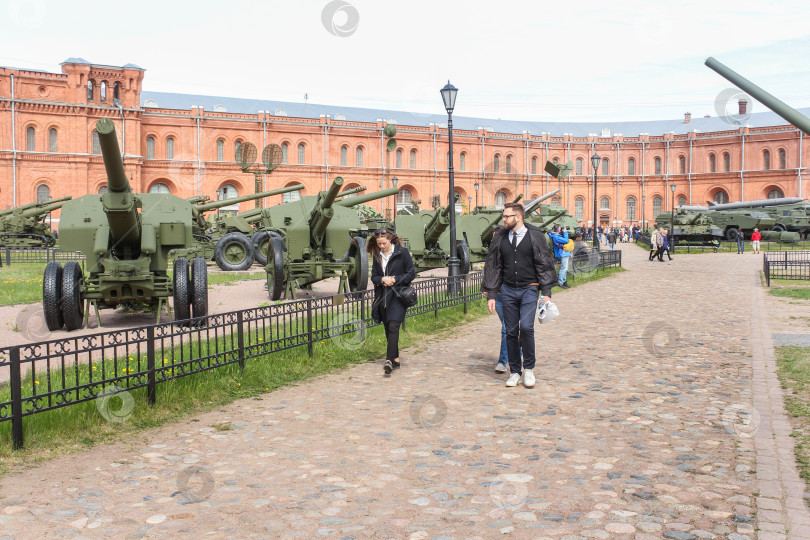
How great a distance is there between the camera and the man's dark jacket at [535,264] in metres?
7.07

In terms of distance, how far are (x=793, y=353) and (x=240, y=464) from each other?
6.94 meters

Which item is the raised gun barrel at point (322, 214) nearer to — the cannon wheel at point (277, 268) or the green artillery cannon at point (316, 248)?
the green artillery cannon at point (316, 248)

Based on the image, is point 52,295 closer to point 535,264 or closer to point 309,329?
point 309,329

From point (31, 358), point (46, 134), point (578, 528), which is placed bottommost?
point (578, 528)

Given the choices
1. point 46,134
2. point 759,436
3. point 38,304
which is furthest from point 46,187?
point 759,436

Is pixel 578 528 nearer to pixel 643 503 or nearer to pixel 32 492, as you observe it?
pixel 643 503

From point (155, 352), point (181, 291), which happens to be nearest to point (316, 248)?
point (181, 291)

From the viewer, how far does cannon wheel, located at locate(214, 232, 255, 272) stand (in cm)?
2292

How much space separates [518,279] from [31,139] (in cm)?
5256

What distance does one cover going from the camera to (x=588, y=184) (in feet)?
239

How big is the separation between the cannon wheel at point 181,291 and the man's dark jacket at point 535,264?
17.4 feet

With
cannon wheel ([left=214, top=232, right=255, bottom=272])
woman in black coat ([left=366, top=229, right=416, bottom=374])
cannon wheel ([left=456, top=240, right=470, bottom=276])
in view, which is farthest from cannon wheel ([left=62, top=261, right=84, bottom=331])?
cannon wheel ([left=214, top=232, right=255, bottom=272])

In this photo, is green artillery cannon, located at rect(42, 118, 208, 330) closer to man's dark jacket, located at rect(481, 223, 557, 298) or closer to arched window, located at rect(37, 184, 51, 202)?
man's dark jacket, located at rect(481, 223, 557, 298)

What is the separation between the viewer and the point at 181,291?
35.0 ft
